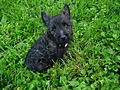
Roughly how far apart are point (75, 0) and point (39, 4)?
34.6 inches

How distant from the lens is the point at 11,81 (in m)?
6.28

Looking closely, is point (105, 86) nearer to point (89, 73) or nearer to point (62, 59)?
point (89, 73)

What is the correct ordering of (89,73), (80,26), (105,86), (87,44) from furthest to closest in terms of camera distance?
(80,26) → (87,44) → (89,73) → (105,86)

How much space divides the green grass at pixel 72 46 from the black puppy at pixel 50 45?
0.15 metres

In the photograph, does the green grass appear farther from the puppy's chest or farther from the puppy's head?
the puppy's head

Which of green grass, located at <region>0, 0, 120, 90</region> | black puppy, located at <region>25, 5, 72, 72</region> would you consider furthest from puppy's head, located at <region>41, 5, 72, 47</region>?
green grass, located at <region>0, 0, 120, 90</region>

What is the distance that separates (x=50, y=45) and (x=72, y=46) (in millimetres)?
675

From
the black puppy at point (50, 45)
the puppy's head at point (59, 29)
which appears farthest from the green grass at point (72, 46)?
the puppy's head at point (59, 29)

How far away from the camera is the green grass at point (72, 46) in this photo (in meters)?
6.04

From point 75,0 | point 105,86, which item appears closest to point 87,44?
point 105,86

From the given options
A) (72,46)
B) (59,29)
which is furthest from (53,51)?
(72,46)

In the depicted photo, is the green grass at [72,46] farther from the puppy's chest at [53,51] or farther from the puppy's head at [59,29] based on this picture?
the puppy's head at [59,29]

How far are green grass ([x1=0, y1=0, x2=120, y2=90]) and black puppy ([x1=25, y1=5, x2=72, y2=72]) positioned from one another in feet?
0.48

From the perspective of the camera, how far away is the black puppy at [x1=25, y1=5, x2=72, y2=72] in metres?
6.18
